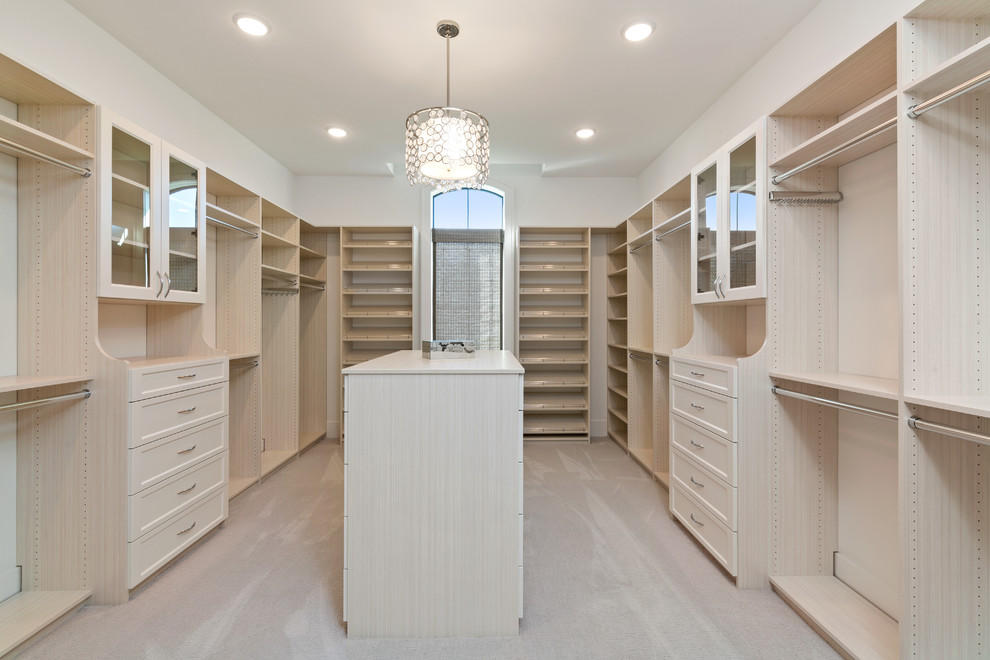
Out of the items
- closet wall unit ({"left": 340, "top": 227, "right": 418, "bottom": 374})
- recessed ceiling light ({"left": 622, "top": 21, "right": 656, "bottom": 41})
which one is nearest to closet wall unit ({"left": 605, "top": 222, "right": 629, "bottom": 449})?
closet wall unit ({"left": 340, "top": 227, "right": 418, "bottom": 374})

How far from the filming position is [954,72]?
1.34 meters

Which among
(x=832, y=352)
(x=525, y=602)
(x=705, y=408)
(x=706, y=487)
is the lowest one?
(x=525, y=602)

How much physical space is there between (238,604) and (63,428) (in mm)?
1093

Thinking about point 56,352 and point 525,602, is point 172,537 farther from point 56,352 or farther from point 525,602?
point 525,602

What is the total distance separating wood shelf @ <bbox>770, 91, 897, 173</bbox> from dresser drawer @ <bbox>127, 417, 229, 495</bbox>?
3.18 metres

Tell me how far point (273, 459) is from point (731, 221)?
3963mm

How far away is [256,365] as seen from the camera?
3602mm

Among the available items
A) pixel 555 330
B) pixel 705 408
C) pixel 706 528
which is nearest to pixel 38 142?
pixel 705 408

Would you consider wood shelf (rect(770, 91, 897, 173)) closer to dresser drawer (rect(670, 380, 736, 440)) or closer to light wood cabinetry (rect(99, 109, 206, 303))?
dresser drawer (rect(670, 380, 736, 440))

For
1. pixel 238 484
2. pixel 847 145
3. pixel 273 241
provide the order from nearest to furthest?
pixel 847 145
pixel 238 484
pixel 273 241

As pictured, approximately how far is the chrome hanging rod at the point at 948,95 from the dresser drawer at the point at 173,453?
127 inches

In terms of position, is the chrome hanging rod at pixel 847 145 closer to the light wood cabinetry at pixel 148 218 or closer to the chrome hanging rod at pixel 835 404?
the chrome hanging rod at pixel 835 404

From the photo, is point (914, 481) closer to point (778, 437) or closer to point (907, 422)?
point (907, 422)

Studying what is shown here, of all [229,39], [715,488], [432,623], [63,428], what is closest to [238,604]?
[432,623]
